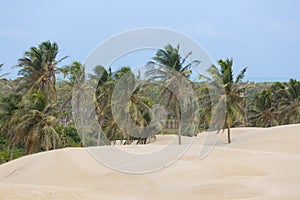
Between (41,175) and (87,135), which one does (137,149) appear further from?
→ (87,135)

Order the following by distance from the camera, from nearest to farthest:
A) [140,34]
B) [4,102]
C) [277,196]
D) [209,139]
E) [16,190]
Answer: [277,196]
[16,190]
[140,34]
[4,102]
[209,139]

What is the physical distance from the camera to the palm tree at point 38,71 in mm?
32031

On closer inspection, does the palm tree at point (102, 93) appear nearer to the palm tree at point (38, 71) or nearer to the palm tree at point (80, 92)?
the palm tree at point (80, 92)

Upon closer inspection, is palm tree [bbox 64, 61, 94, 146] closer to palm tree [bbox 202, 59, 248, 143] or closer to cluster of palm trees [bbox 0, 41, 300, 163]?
cluster of palm trees [bbox 0, 41, 300, 163]

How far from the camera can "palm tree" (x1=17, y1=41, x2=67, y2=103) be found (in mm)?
32031

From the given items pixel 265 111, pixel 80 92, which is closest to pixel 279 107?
pixel 265 111

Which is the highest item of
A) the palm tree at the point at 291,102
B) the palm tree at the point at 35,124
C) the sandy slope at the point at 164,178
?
the palm tree at the point at 291,102

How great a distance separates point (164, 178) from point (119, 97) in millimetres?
17597

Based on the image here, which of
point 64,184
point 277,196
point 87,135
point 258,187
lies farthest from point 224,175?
point 87,135

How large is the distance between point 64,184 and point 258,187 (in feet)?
25.8

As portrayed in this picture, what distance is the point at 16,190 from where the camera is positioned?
10023 mm

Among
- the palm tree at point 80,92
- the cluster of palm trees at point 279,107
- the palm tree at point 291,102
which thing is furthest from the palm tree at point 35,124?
the palm tree at point 291,102

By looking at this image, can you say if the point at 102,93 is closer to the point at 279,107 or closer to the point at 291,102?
the point at 279,107

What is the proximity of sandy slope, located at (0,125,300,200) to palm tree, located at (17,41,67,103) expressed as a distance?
52.7 feet
